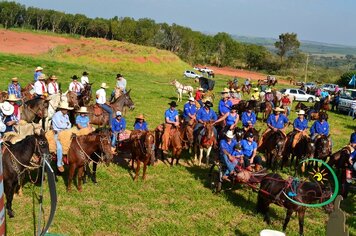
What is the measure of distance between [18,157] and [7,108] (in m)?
2.71

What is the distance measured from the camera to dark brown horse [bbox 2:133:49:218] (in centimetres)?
811

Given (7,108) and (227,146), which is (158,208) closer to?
(227,146)

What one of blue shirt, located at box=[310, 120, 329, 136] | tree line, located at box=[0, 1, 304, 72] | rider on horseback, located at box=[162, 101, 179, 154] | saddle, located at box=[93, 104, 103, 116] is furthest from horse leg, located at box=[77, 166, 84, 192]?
tree line, located at box=[0, 1, 304, 72]

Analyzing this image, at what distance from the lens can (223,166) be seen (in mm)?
10227

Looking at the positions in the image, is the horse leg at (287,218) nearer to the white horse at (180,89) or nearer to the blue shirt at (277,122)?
the blue shirt at (277,122)

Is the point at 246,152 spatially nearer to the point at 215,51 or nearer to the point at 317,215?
the point at 317,215

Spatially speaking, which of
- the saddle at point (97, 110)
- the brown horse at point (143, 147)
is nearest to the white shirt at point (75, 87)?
the saddle at point (97, 110)

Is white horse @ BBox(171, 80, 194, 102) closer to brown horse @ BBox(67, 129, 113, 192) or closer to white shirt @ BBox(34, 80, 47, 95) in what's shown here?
white shirt @ BBox(34, 80, 47, 95)

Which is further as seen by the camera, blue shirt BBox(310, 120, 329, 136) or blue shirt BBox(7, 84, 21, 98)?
blue shirt BBox(7, 84, 21, 98)

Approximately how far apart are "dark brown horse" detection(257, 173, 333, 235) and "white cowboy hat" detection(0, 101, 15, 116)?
23.2ft

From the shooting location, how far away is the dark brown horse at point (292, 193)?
818cm

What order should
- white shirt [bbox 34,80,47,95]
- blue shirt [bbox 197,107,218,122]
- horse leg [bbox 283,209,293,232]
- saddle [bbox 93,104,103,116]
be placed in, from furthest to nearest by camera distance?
white shirt [bbox 34,80,47,95], saddle [bbox 93,104,103,116], blue shirt [bbox 197,107,218,122], horse leg [bbox 283,209,293,232]

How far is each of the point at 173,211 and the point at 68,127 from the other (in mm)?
3751

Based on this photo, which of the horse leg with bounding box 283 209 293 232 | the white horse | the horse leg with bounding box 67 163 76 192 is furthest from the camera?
the white horse
